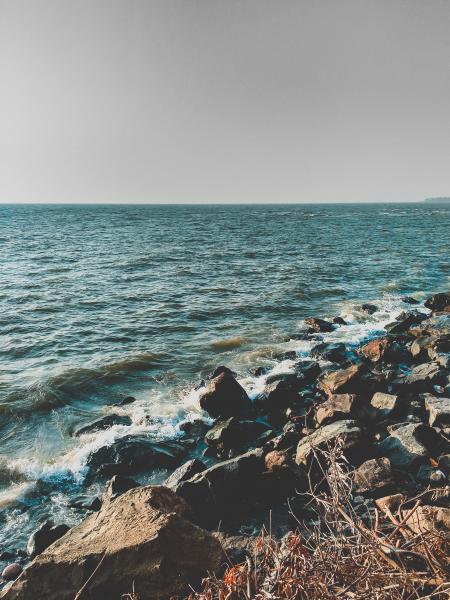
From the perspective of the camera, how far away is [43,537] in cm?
651

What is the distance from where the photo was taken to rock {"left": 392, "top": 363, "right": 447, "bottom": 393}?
1156 centimetres

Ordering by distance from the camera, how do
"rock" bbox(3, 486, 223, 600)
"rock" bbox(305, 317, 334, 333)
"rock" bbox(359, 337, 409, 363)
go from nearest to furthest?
"rock" bbox(3, 486, 223, 600) < "rock" bbox(359, 337, 409, 363) < "rock" bbox(305, 317, 334, 333)

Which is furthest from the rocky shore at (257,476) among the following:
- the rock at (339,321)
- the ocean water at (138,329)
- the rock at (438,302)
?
the rock at (438,302)

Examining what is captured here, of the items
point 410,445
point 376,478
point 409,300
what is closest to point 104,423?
point 376,478

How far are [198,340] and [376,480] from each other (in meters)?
10.2

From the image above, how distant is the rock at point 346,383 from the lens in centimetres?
1123

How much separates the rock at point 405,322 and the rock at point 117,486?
1344cm

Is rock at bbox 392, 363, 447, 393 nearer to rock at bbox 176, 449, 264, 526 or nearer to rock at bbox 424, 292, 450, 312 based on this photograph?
rock at bbox 176, 449, 264, 526

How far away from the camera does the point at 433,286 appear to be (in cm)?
2592

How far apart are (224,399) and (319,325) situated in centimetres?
822

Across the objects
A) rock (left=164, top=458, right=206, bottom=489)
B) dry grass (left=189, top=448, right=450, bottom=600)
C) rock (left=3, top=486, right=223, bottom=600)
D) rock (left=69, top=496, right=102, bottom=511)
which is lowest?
rock (left=69, top=496, right=102, bottom=511)

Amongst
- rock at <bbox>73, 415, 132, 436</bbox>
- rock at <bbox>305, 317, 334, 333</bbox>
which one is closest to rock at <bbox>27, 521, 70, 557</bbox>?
rock at <bbox>73, 415, 132, 436</bbox>

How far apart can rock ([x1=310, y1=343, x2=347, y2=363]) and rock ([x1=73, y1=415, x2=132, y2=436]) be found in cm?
743

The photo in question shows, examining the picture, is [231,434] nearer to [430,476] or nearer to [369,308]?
[430,476]
